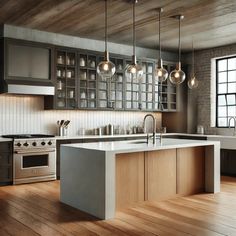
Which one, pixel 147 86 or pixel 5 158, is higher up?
pixel 147 86

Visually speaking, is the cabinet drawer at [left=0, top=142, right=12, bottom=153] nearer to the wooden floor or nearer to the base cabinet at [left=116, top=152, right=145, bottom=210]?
the wooden floor

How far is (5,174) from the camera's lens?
5984mm

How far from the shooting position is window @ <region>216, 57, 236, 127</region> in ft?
26.1

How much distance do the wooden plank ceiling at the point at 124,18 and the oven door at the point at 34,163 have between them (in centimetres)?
244

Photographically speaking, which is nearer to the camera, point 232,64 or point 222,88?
point 232,64

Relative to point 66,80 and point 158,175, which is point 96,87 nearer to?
point 66,80

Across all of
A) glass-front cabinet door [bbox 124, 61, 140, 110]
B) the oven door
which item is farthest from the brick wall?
the oven door

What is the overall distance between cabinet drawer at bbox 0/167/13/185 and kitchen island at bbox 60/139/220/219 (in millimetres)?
1710

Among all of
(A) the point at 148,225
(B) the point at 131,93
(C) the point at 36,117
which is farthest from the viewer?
(B) the point at 131,93

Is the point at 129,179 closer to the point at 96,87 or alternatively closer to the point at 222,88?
the point at 96,87

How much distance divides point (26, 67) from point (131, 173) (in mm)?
3165

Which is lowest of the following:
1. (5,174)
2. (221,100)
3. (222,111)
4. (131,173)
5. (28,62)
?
(5,174)

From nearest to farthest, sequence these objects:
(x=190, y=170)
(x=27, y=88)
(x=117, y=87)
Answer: (x=190, y=170) → (x=27, y=88) → (x=117, y=87)

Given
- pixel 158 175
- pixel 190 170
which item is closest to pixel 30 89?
pixel 158 175
